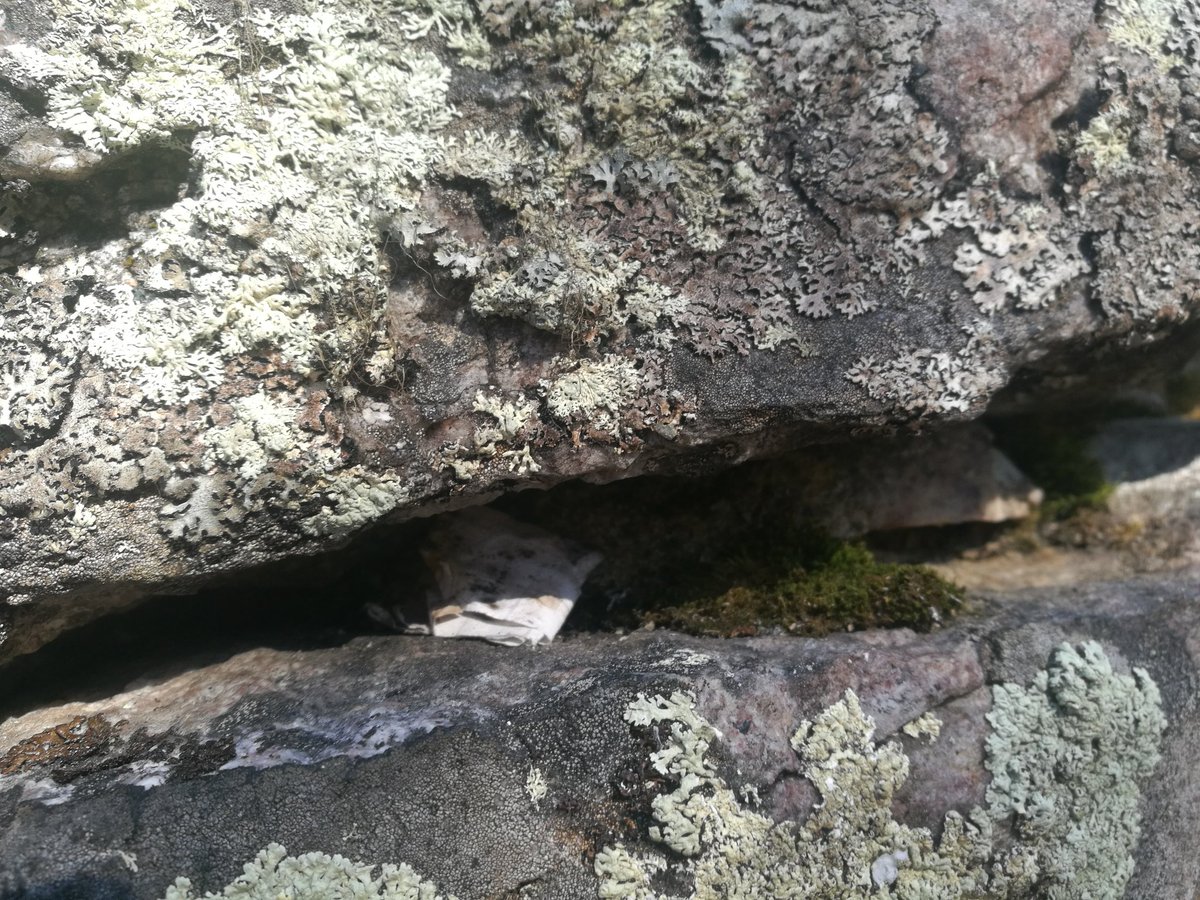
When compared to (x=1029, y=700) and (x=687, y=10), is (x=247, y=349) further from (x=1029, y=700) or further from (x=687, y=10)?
(x=1029, y=700)

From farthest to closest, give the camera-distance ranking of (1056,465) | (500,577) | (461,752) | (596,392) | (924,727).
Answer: (1056,465) → (500,577) → (924,727) → (596,392) → (461,752)

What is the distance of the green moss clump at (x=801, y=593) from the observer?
2.67m

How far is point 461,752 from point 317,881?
1.35ft

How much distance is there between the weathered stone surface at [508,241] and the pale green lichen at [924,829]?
2.73 feet

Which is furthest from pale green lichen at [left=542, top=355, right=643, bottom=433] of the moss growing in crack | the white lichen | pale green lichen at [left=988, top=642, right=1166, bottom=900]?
the moss growing in crack

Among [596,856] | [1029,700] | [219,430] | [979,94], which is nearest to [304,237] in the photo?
[219,430]

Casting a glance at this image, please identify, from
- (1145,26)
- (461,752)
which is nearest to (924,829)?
(461,752)

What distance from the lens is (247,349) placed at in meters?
2.06

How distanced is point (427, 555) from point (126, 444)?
3.15ft

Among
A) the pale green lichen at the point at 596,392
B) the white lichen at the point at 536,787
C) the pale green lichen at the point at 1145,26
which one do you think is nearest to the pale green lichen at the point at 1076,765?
the white lichen at the point at 536,787

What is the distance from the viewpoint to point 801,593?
2.74 meters

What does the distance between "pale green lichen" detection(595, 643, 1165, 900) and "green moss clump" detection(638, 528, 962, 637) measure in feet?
1.04

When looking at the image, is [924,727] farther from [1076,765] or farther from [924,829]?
[1076,765]

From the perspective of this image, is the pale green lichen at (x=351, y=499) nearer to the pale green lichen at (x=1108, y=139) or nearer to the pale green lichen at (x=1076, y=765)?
the pale green lichen at (x=1076, y=765)
